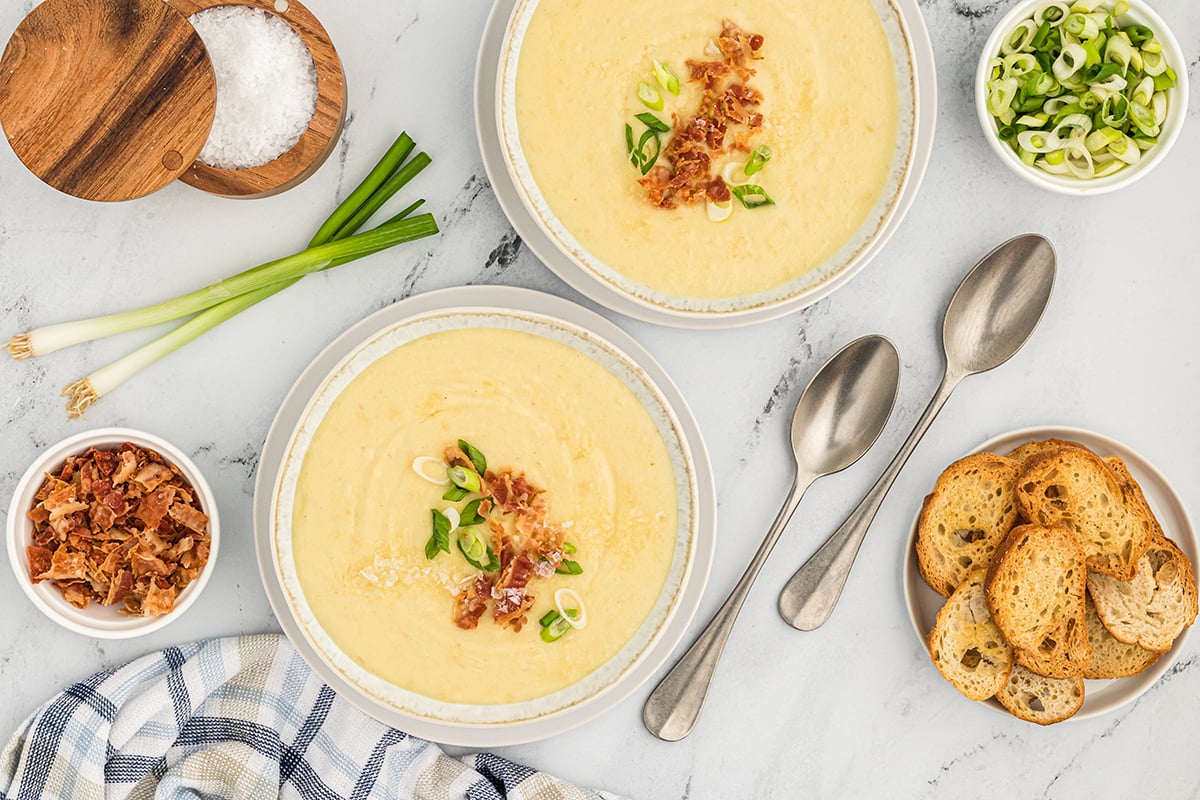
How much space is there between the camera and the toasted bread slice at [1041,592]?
230 cm

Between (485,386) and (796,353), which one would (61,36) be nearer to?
(485,386)

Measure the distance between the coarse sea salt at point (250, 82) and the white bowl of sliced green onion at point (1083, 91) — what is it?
164 centimetres

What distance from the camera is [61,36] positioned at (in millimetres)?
2006

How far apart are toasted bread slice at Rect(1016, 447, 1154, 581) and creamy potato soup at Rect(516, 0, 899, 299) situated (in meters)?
0.79

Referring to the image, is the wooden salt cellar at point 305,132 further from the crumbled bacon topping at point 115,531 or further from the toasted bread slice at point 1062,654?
the toasted bread slice at point 1062,654

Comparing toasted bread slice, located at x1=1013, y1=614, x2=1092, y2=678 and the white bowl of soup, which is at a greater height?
the white bowl of soup

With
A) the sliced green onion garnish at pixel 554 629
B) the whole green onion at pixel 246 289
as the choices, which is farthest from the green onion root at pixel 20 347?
the sliced green onion garnish at pixel 554 629

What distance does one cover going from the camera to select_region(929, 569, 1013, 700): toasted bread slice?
2.38 m

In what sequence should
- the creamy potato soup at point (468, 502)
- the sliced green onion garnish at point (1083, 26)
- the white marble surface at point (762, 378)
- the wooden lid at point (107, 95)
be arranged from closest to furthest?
the wooden lid at point (107, 95)
the creamy potato soup at point (468, 502)
the sliced green onion garnish at point (1083, 26)
the white marble surface at point (762, 378)

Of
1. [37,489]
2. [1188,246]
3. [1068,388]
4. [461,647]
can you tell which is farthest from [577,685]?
[1188,246]

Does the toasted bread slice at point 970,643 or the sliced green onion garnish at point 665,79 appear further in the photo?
the toasted bread slice at point 970,643

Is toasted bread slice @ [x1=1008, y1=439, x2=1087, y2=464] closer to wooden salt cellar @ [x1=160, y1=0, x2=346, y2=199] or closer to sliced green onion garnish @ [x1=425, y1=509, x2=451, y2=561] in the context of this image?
sliced green onion garnish @ [x1=425, y1=509, x2=451, y2=561]

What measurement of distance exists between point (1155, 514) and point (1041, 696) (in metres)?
0.58

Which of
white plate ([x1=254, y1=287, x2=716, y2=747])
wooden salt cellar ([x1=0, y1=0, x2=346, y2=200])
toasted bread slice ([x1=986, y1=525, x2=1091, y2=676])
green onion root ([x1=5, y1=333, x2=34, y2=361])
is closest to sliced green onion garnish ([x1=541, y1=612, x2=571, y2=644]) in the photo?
white plate ([x1=254, y1=287, x2=716, y2=747])
